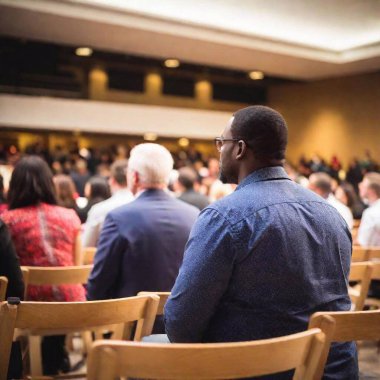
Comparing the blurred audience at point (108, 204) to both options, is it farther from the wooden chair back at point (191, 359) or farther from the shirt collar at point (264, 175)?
the wooden chair back at point (191, 359)

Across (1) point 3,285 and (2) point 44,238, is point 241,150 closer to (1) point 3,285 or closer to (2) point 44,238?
(1) point 3,285

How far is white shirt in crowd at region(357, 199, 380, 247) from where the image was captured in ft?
14.0

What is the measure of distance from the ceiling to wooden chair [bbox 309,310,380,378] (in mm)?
7283

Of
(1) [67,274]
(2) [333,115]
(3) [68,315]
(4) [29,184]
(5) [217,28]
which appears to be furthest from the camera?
(2) [333,115]

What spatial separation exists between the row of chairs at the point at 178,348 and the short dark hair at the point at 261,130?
554mm

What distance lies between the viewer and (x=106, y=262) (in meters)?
2.58

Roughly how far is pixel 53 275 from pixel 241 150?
1445 millimetres

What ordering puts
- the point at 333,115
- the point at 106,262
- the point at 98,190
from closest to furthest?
the point at 106,262
the point at 98,190
the point at 333,115

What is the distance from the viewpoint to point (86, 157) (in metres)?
12.7

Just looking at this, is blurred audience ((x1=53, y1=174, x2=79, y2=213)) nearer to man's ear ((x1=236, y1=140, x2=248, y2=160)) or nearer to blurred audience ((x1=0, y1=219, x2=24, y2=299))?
blurred audience ((x1=0, y1=219, x2=24, y2=299))

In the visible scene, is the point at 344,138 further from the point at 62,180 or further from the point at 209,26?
the point at 62,180

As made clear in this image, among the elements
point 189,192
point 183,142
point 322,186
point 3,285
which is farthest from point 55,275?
point 183,142

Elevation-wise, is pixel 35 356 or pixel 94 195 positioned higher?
pixel 94 195

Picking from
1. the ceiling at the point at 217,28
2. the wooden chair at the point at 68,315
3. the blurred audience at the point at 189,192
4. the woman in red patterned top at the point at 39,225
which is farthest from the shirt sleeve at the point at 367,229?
the ceiling at the point at 217,28
